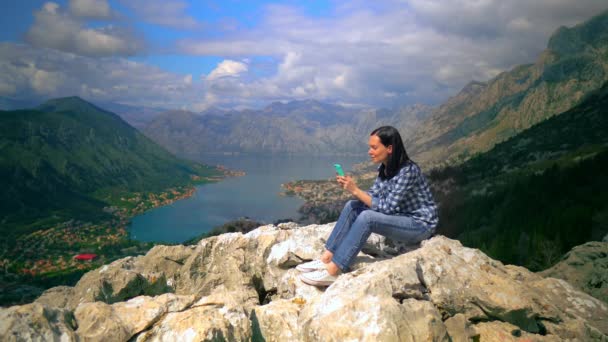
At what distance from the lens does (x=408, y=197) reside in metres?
8.19

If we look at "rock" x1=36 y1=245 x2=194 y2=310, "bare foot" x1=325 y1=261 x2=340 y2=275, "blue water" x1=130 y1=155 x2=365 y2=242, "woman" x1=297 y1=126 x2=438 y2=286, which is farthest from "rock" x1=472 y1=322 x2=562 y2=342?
"blue water" x1=130 y1=155 x2=365 y2=242

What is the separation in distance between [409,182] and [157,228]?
151 metres

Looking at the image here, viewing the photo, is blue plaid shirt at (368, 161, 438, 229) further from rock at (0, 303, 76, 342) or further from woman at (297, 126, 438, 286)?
rock at (0, 303, 76, 342)

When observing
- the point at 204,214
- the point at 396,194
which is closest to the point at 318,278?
the point at 396,194

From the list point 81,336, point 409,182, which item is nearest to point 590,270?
point 409,182

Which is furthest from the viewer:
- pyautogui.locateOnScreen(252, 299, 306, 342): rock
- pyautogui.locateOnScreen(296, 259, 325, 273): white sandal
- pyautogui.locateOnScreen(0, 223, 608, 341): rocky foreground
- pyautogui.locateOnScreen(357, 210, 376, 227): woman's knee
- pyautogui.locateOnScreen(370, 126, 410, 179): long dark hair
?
pyautogui.locateOnScreen(296, 259, 325, 273): white sandal

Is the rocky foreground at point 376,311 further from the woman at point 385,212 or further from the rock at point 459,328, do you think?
the woman at point 385,212

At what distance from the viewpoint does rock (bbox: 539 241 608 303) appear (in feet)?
32.4

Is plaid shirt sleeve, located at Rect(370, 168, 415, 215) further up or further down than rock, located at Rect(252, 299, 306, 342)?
further up

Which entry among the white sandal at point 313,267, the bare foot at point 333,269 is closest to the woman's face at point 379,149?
the bare foot at point 333,269

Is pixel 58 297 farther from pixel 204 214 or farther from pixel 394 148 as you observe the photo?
pixel 204 214

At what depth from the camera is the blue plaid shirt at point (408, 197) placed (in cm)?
790

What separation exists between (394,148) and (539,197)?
69.6m

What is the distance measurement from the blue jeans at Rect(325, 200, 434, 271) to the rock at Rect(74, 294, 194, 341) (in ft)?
11.6
